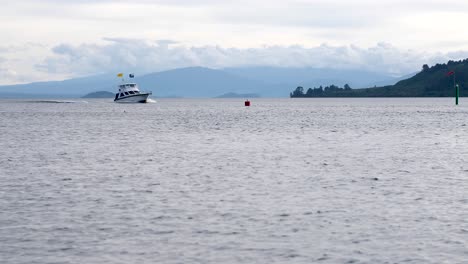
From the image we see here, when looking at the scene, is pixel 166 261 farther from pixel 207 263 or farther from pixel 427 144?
pixel 427 144

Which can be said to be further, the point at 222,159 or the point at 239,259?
the point at 222,159

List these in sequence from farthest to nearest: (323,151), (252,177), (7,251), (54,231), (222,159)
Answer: (323,151) → (222,159) → (252,177) → (54,231) → (7,251)

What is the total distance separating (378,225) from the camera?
89.0 ft

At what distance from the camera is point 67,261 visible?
2202 centimetres

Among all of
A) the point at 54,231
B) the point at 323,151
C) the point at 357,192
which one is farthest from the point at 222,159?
the point at 54,231

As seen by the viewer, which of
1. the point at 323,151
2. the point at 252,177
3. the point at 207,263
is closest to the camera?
the point at 207,263

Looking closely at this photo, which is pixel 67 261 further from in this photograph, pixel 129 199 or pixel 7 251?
pixel 129 199

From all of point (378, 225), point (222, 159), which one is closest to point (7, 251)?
point (378, 225)

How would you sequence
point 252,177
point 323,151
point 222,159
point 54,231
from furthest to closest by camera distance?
1. point 323,151
2. point 222,159
3. point 252,177
4. point 54,231

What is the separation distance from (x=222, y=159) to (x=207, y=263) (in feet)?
107

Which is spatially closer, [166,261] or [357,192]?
[166,261]

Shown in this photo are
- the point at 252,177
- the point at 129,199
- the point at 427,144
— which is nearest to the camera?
the point at 129,199

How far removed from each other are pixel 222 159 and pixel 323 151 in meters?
10.8

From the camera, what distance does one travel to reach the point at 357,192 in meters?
35.5
